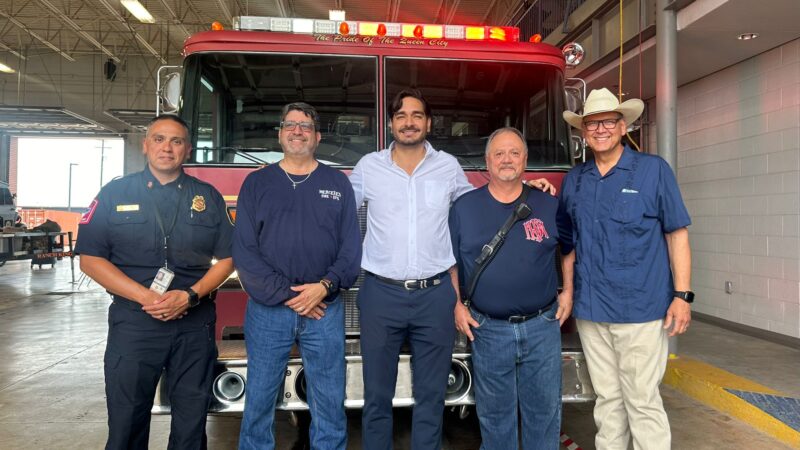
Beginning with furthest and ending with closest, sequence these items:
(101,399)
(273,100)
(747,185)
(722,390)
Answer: (747,185), (101,399), (722,390), (273,100)

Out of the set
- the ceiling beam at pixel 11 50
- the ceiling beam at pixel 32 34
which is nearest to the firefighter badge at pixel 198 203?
the ceiling beam at pixel 32 34

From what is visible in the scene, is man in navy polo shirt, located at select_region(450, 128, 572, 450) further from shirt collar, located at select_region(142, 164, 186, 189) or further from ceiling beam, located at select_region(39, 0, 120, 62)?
ceiling beam, located at select_region(39, 0, 120, 62)

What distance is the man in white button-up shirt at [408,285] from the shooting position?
257 cm

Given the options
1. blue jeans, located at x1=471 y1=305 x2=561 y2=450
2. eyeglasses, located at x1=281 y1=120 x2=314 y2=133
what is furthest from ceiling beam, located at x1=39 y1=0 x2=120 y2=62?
blue jeans, located at x1=471 y1=305 x2=561 y2=450

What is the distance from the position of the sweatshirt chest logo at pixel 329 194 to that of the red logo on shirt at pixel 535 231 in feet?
2.87

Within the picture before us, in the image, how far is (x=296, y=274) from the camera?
8.35 feet

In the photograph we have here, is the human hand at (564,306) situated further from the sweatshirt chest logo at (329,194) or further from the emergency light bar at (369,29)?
the emergency light bar at (369,29)

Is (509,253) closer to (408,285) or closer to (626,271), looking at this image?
(408,285)

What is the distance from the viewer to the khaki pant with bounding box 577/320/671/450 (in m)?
2.70

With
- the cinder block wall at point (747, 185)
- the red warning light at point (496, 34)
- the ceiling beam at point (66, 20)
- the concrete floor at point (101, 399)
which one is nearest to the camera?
the red warning light at point (496, 34)

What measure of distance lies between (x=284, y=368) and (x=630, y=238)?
1.74 m

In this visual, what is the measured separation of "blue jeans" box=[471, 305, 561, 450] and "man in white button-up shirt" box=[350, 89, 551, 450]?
0.20 meters

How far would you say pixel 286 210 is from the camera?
2.56 m

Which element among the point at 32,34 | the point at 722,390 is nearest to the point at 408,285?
the point at 722,390
